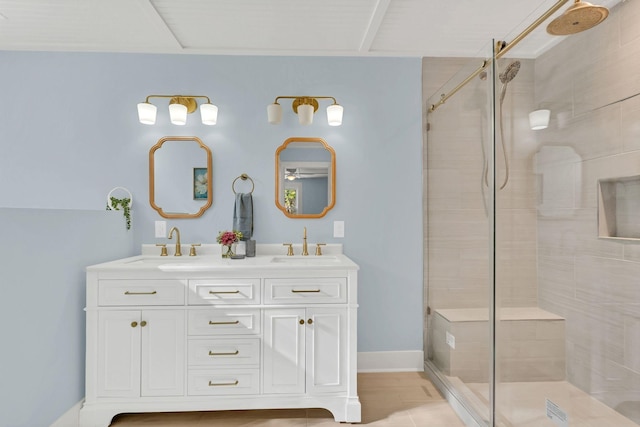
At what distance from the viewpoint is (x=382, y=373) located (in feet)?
8.64

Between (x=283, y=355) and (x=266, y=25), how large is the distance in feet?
6.56

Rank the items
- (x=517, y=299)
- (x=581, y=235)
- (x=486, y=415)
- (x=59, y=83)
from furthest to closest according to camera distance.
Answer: (x=59, y=83)
(x=486, y=415)
(x=517, y=299)
(x=581, y=235)

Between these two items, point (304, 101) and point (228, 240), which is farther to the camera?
point (304, 101)

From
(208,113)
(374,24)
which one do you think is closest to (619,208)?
(374,24)

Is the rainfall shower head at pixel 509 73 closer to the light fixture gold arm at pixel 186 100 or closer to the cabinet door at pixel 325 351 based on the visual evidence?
the cabinet door at pixel 325 351

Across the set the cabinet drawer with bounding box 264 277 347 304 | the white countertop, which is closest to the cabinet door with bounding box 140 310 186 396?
the white countertop

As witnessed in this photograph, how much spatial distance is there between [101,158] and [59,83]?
599mm

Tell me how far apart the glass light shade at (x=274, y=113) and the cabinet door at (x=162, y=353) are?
138cm

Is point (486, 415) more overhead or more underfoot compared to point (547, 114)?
more underfoot

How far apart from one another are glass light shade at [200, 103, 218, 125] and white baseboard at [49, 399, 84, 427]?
1.82m

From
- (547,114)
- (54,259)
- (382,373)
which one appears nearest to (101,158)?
(54,259)

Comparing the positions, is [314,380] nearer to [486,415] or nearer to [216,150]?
[486,415]

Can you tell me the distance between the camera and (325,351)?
1992mm

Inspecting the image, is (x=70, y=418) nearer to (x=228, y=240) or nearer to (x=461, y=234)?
(x=228, y=240)
